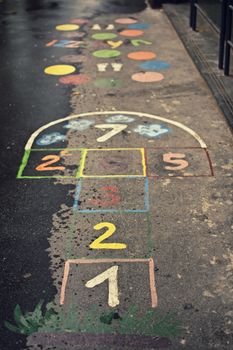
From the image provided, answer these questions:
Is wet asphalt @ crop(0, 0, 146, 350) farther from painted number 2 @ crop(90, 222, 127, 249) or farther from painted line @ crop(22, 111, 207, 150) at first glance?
painted number 2 @ crop(90, 222, 127, 249)

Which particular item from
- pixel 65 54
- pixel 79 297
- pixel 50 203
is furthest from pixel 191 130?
pixel 65 54

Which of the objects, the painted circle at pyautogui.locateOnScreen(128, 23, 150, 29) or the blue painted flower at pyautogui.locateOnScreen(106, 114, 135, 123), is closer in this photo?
the blue painted flower at pyautogui.locateOnScreen(106, 114, 135, 123)

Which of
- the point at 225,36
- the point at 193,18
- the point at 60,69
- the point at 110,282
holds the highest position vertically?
the point at 225,36

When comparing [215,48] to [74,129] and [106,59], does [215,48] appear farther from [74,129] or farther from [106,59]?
[74,129]

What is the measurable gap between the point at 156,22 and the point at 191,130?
5728mm

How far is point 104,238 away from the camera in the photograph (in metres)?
4.43

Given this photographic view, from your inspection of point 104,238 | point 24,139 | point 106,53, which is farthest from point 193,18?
point 104,238

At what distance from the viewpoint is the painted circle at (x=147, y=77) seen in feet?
26.3

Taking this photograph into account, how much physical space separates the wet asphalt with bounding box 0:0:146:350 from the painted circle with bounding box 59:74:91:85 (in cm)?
19

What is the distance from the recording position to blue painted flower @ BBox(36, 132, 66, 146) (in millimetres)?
6090

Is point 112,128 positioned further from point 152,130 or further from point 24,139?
point 24,139

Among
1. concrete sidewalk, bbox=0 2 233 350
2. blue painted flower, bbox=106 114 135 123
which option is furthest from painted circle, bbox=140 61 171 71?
blue painted flower, bbox=106 114 135 123

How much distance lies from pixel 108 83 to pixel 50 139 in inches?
83.0

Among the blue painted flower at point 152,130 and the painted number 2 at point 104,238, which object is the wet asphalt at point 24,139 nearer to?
the painted number 2 at point 104,238
